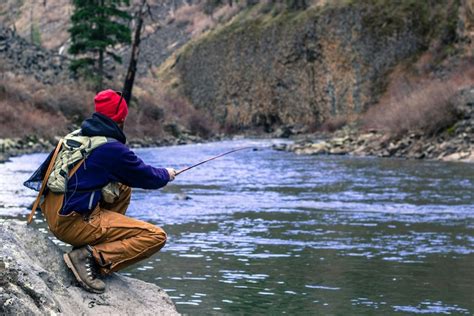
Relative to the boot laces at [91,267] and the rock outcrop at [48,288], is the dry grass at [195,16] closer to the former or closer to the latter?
the rock outcrop at [48,288]

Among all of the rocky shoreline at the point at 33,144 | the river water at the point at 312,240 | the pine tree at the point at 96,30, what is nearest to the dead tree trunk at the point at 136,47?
the rocky shoreline at the point at 33,144

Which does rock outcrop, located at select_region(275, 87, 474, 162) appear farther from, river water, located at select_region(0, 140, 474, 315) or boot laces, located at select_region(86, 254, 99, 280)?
boot laces, located at select_region(86, 254, 99, 280)

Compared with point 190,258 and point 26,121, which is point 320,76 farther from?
point 190,258

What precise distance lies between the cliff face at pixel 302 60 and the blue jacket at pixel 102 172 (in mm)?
61831

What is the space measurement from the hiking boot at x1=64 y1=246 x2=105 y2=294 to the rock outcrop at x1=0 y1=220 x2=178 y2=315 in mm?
60

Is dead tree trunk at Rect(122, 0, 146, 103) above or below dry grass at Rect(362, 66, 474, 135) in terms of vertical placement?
above

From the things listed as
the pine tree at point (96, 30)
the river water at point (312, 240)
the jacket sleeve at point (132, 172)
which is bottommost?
the river water at point (312, 240)

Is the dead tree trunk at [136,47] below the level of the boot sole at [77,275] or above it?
above

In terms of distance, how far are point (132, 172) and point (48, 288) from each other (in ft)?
3.89

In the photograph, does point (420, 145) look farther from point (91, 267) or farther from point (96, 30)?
point (91, 267)

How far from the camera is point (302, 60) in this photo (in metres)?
75.2

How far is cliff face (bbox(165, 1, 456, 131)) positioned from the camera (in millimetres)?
69312

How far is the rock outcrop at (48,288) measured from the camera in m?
5.74

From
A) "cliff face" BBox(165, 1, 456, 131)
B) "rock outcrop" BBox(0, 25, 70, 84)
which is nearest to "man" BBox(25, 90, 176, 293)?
"rock outcrop" BBox(0, 25, 70, 84)
